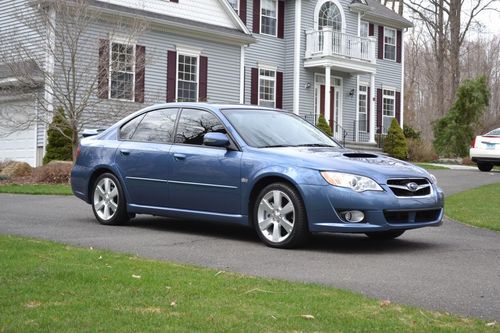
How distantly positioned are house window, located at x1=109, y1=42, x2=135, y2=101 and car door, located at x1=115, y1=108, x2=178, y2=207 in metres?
11.0

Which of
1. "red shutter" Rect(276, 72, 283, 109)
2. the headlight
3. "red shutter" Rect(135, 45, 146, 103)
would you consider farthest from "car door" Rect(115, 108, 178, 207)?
"red shutter" Rect(276, 72, 283, 109)

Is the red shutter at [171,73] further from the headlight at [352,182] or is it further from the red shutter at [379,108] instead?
the headlight at [352,182]

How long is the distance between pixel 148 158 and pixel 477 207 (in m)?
6.24

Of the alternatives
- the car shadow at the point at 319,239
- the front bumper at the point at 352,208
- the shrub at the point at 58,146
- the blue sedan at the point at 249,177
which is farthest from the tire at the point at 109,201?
the shrub at the point at 58,146

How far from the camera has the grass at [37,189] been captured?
14.7 metres

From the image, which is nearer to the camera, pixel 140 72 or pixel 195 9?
pixel 140 72

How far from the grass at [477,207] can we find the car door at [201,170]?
389 cm

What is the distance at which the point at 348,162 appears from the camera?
25.2 ft

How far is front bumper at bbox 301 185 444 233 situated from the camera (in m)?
7.40

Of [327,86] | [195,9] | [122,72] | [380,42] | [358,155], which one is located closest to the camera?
[358,155]

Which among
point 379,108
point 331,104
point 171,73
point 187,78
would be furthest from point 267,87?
point 379,108

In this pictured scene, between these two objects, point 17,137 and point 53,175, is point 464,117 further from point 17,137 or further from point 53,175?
point 53,175

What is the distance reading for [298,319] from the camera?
4414 mm

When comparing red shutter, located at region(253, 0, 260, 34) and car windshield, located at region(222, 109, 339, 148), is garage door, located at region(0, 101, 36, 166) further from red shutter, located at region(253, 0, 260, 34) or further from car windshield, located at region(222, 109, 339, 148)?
car windshield, located at region(222, 109, 339, 148)
